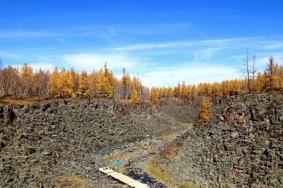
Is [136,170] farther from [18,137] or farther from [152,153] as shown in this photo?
[18,137]

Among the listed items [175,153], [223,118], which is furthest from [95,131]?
[223,118]

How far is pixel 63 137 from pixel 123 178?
25507 millimetres

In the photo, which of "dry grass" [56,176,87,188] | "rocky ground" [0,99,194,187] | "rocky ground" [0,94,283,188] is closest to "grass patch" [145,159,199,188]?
"rocky ground" [0,94,283,188]

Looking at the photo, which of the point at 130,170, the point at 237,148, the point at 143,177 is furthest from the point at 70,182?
the point at 237,148

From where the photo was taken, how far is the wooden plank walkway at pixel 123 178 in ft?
176

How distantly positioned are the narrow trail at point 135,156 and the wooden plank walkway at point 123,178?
1544mm

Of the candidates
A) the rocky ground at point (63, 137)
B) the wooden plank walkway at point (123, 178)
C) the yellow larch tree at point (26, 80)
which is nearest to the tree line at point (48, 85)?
the yellow larch tree at point (26, 80)

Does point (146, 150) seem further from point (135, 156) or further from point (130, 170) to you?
point (130, 170)

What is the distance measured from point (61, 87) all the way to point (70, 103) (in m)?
34.4

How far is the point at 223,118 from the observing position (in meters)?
60.3

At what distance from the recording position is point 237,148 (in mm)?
51969

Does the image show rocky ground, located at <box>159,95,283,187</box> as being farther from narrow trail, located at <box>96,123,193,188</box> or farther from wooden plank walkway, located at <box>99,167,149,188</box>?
wooden plank walkway, located at <box>99,167,149,188</box>

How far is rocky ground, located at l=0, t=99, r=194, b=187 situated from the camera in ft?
174

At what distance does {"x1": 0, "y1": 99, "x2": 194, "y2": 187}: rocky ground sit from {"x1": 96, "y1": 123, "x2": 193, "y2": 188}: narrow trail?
2746 mm
